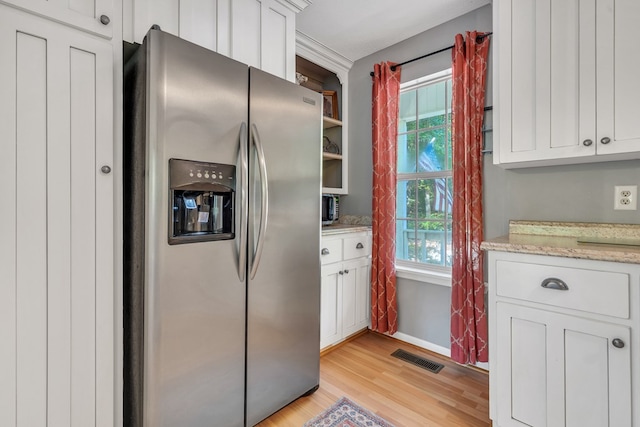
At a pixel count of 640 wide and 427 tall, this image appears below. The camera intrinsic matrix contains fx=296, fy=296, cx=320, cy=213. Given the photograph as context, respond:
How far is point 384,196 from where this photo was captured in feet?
8.12

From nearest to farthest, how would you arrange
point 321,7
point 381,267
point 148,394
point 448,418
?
point 148,394, point 448,418, point 321,7, point 381,267

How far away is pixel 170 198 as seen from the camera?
1162 millimetres

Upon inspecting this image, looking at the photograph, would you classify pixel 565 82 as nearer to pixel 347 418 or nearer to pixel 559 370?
pixel 559 370

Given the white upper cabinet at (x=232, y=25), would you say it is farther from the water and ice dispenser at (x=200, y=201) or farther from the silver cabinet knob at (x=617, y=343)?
the silver cabinet knob at (x=617, y=343)

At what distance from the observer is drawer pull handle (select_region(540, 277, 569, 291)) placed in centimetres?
122

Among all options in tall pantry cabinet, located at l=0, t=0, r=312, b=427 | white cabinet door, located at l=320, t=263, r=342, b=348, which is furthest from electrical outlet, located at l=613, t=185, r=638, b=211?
tall pantry cabinet, located at l=0, t=0, r=312, b=427

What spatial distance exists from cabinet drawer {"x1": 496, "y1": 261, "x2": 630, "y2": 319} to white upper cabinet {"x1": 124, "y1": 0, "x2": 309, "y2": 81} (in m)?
1.64

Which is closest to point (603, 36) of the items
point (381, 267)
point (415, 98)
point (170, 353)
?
point (415, 98)

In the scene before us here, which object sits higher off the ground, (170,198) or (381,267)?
(170,198)
